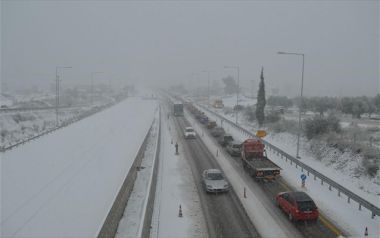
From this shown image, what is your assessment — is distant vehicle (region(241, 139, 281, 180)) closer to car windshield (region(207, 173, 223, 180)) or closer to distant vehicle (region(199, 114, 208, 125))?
car windshield (region(207, 173, 223, 180))

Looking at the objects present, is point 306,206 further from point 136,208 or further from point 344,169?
point 344,169

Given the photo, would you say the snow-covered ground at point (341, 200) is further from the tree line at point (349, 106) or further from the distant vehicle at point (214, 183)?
the tree line at point (349, 106)

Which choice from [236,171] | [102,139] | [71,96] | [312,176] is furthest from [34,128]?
[71,96]

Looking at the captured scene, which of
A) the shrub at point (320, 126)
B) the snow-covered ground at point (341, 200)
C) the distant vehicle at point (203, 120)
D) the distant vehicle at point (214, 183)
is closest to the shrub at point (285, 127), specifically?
the shrub at point (320, 126)

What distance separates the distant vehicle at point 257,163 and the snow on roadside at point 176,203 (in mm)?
4633

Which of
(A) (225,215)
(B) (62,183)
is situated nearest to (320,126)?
(A) (225,215)

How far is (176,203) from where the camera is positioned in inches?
824

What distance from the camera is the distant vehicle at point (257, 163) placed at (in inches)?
979

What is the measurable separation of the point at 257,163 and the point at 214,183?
18.2 feet

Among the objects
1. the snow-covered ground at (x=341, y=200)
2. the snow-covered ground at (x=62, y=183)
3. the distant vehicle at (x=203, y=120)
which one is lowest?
the snow-covered ground at (x=62, y=183)

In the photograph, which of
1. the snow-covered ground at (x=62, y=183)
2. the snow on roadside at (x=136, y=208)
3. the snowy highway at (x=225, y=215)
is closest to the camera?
the snowy highway at (x=225, y=215)

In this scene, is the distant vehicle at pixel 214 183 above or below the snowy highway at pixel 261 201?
above

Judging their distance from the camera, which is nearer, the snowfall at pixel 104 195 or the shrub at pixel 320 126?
the snowfall at pixel 104 195

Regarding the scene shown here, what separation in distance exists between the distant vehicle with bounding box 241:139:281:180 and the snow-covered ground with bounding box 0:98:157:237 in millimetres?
10162
